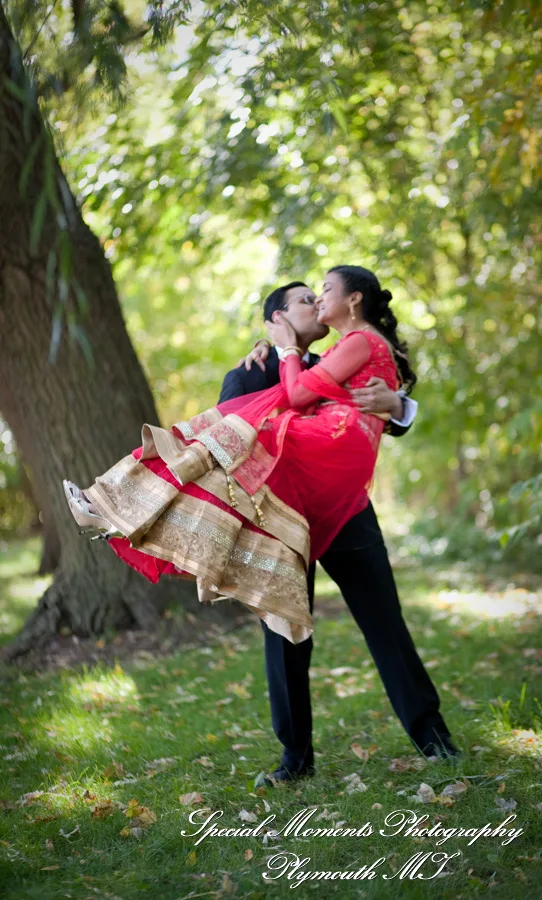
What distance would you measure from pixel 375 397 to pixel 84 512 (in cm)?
119

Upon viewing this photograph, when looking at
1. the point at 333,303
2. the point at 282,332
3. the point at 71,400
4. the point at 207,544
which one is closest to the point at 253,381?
the point at 282,332

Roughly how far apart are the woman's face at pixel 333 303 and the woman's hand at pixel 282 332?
0.42ft

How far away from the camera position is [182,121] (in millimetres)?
5953

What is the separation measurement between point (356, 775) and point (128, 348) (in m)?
3.47

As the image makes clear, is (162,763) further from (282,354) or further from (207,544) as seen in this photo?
(282,354)

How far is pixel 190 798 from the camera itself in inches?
122

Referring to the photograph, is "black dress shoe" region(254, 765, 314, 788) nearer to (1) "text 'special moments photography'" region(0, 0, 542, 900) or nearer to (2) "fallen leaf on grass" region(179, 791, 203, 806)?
(1) "text 'special moments photography'" region(0, 0, 542, 900)

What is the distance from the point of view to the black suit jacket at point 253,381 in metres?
3.29

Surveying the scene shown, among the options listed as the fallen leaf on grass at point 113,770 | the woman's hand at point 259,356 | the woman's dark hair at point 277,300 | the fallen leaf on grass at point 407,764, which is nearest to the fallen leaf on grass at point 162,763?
the fallen leaf on grass at point 113,770

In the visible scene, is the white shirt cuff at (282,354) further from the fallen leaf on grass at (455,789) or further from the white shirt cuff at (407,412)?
the fallen leaf on grass at (455,789)

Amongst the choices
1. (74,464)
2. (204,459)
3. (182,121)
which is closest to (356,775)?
(204,459)

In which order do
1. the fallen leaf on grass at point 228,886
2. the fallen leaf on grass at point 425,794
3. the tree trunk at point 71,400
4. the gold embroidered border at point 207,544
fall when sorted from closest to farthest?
the fallen leaf on grass at point 228,886 → the gold embroidered border at point 207,544 → the fallen leaf on grass at point 425,794 → the tree trunk at point 71,400

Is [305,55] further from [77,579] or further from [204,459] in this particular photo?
[77,579]

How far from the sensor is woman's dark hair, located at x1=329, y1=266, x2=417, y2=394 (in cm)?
323
